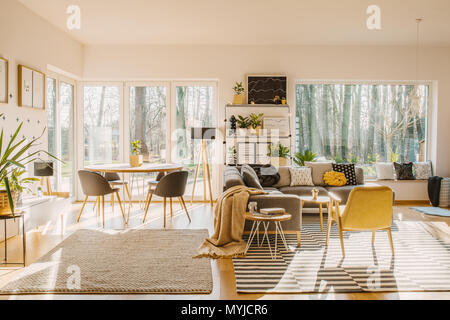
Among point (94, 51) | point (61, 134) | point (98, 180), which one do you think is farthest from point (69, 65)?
point (98, 180)

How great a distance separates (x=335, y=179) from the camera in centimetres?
610

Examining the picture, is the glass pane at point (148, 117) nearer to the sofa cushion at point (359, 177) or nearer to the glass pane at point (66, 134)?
the glass pane at point (66, 134)

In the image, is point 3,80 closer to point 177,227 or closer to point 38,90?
point 38,90

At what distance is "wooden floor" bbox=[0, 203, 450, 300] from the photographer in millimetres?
2857

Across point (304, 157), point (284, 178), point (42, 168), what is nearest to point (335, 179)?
point (284, 178)

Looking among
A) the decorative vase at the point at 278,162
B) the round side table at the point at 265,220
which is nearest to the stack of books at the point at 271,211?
the round side table at the point at 265,220

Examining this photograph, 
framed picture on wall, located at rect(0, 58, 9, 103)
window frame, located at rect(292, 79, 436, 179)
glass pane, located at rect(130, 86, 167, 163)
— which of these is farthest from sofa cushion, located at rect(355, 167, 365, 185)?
framed picture on wall, located at rect(0, 58, 9, 103)

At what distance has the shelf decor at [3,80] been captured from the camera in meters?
4.47

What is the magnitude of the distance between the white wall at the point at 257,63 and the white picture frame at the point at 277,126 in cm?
49

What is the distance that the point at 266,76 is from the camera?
6.98m

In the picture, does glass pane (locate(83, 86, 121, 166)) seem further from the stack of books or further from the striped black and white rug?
the stack of books
